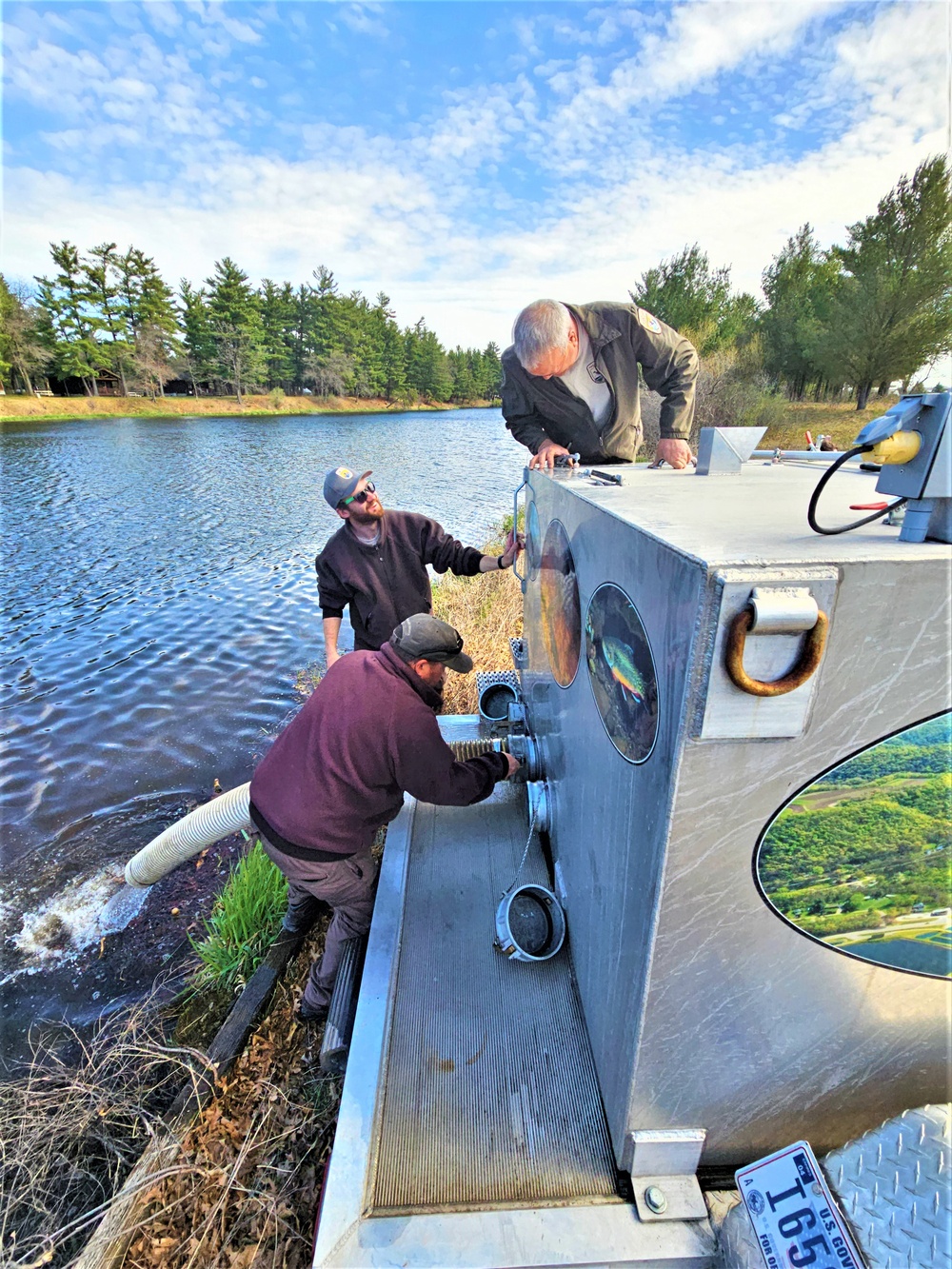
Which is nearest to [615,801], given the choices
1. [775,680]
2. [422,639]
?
[775,680]

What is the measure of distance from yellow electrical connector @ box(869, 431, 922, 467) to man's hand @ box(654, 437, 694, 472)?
1958mm

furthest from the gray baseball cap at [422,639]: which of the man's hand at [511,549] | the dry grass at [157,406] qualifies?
the dry grass at [157,406]

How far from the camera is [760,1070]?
4.75ft

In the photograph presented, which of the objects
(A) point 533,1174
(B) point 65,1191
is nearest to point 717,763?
(A) point 533,1174

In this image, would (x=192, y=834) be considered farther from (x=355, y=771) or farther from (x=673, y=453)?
(x=673, y=453)

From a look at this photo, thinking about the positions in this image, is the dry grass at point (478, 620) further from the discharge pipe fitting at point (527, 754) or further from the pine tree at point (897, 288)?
the pine tree at point (897, 288)

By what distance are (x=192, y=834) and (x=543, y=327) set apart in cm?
378

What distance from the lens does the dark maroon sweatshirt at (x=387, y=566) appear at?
13.3ft

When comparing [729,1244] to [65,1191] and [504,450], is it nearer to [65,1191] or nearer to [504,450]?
[65,1191]

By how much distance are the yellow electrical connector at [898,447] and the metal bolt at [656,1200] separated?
1.81m

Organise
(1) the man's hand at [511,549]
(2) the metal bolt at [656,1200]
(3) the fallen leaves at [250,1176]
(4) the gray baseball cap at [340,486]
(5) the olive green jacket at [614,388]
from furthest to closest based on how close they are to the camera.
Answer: (4) the gray baseball cap at [340,486] → (1) the man's hand at [511,549] → (5) the olive green jacket at [614,388] → (3) the fallen leaves at [250,1176] → (2) the metal bolt at [656,1200]

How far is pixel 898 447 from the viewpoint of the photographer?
3.42 ft

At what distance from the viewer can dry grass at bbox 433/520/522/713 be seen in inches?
237

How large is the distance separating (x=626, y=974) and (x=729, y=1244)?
61 centimetres
